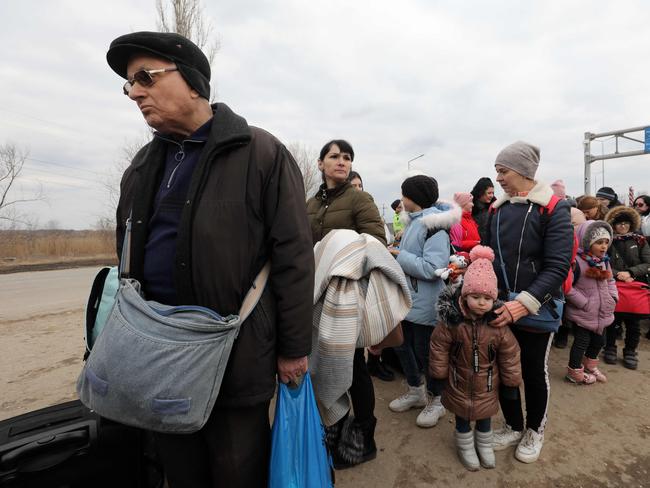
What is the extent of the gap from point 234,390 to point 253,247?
0.55 m

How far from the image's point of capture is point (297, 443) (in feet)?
4.91

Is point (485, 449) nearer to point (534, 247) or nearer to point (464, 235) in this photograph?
point (534, 247)

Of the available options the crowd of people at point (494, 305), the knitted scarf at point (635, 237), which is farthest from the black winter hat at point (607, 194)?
the crowd of people at point (494, 305)

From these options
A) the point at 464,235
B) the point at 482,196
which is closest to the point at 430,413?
the point at 464,235

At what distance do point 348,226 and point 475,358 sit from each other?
123cm

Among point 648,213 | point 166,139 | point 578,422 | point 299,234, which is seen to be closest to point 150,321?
point 299,234

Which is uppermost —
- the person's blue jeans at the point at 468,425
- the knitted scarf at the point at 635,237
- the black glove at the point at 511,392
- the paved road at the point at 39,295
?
the knitted scarf at the point at 635,237

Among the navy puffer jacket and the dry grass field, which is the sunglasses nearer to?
the navy puffer jacket

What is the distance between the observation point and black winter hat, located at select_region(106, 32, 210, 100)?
138cm

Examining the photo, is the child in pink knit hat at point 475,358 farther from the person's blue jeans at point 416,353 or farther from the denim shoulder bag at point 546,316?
the person's blue jeans at point 416,353

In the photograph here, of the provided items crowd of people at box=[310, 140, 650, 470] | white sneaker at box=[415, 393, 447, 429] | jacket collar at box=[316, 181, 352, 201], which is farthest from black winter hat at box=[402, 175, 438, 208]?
white sneaker at box=[415, 393, 447, 429]

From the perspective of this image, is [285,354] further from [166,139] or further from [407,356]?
[407,356]

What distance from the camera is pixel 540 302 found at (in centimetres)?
210

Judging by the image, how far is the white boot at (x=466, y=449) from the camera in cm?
220
